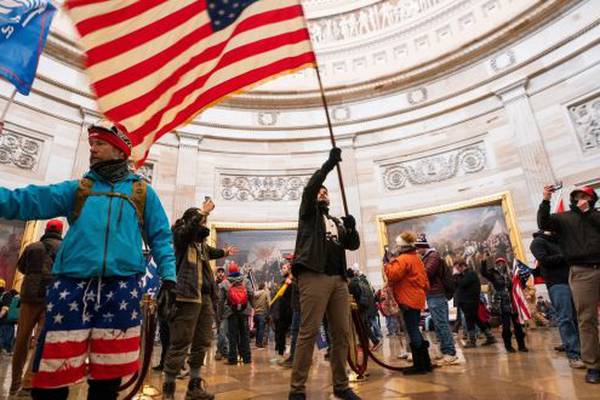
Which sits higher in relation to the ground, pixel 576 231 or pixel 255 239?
pixel 255 239

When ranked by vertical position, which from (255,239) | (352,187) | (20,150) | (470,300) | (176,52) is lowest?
(470,300)

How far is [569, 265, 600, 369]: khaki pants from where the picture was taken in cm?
328

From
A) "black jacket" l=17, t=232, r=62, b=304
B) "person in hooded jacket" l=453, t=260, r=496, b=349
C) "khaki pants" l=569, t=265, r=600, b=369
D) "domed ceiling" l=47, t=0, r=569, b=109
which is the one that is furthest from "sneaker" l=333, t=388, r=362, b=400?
"domed ceiling" l=47, t=0, r=569, b=109

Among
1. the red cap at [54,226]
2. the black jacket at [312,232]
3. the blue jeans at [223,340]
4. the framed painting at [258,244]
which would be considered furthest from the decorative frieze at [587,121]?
the red cap at [54,226]

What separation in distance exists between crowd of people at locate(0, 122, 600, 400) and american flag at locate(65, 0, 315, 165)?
0.76 meters

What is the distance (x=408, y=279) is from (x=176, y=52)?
3.53 metres

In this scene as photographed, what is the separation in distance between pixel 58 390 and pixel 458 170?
12870 mm

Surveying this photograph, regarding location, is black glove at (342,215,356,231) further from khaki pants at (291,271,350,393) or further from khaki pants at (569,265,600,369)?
khaki pants at (569,265,600,369)

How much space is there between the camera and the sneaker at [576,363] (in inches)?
146

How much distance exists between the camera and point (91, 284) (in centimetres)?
180

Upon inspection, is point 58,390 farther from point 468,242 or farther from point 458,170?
point 458,170

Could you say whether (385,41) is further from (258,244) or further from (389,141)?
(258,244)

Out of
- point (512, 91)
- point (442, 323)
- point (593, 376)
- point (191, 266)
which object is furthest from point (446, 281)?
point (512, 91)

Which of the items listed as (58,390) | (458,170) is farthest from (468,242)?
(58,390)
